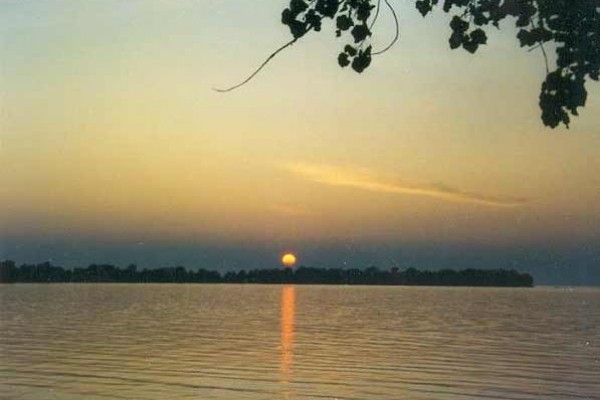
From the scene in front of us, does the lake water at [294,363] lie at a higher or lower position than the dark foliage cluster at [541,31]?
lower

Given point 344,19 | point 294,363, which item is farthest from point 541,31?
point 294,363

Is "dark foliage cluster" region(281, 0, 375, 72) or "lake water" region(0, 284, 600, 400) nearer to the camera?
"dark foliage cluster" region(281, 0, 375, 72)

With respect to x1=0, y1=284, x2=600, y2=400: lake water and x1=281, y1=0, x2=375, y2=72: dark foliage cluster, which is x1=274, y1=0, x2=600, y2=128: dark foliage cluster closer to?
x1=281, y1=0, x2=375, y2=72: dark foliage cluster

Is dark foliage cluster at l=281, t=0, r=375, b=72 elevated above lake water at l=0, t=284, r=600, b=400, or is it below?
above

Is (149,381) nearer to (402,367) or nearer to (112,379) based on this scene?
(112,379)

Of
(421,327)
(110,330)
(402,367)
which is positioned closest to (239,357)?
(402,367)

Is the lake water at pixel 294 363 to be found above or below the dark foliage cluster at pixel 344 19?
below

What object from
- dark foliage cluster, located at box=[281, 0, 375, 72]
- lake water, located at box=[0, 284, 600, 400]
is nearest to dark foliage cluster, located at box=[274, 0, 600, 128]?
dark foliage cluster, located at box=[281, 0, 375, 72]

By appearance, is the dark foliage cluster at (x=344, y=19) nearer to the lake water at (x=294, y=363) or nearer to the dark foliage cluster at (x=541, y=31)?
the dark foliage cluster at (x=541, y=31)

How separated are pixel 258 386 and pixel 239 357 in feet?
24.7

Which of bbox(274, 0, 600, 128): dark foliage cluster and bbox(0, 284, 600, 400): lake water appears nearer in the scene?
bbox(274, 0, 600, 128): dark foliage cluster

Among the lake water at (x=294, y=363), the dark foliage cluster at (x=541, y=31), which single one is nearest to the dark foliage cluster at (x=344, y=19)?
the dark foliage cluster at (x=541, y=31)

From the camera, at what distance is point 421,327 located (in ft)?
160

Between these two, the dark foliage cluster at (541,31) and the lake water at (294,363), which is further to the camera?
the lake water at (294,363)
